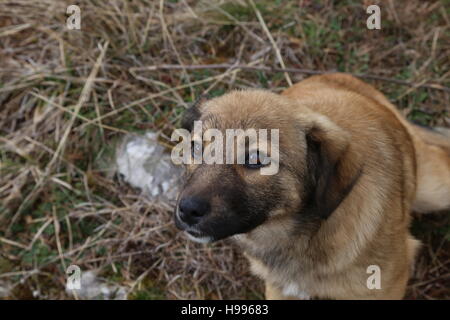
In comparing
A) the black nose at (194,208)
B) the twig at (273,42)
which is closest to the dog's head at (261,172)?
the black nose at (194,208)

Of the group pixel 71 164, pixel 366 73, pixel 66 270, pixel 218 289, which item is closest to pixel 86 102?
pixel 71 164

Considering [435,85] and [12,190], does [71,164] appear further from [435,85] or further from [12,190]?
[435,85]

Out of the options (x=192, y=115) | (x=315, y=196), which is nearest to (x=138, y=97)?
(x=192, y=115)

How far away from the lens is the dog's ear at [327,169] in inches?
108

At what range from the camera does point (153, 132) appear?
16.2ft

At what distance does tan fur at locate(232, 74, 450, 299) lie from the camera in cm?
293

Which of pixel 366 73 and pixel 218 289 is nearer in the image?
pixel 218 289

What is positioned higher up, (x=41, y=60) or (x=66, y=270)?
(x=41, y=60)

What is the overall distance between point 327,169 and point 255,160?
0.43 meters

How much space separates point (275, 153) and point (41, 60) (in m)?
3.58

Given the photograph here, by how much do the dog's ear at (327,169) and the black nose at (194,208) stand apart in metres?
0.61

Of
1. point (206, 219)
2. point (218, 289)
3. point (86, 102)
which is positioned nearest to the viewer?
point (206, 219)

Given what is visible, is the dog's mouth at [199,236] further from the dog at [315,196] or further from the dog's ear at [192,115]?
the dog's ear at [192,115]

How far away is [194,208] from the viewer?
2574 mm
